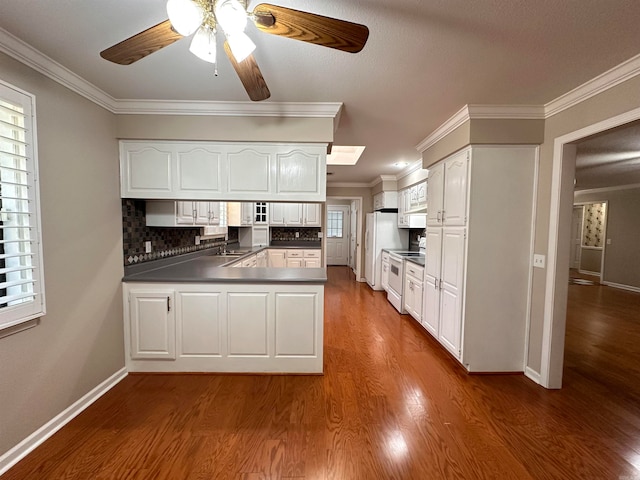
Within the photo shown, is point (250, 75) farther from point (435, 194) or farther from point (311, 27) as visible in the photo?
point (435, 194)

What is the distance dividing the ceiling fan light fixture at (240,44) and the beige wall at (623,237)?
849 centimetres

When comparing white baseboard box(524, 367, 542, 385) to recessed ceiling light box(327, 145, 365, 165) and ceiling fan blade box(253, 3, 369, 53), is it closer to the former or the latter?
ceiling fan blade box(253, 3, 369, 53)

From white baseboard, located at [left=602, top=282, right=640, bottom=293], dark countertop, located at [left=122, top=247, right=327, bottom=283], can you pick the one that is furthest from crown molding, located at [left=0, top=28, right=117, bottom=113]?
white baseboard, located at [left=602, top=282, right=640, bottom=293]

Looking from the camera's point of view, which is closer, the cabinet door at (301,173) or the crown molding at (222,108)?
the crown molding at (222,108)

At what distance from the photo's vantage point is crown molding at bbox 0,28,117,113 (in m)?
1.50

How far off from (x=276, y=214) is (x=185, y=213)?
2971 millimetres

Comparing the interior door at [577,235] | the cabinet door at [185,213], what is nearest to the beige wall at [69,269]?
the cabinet door at [185,213]

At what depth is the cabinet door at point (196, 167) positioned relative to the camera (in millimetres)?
2391

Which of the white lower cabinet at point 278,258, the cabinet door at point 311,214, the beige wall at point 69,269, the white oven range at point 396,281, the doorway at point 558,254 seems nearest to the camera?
the beige wall at point 69,269

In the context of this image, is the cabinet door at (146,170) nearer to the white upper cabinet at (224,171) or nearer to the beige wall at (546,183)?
the white upper cabinet at (224,171)

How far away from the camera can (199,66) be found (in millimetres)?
1773

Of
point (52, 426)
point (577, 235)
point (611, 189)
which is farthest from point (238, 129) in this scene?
point (577, 235)

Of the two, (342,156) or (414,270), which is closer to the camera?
(414,270)

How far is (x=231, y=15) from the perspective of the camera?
99cm
